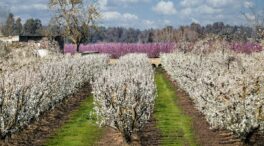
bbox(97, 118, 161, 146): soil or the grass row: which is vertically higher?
bbox(97, 118, 161, 146): soil

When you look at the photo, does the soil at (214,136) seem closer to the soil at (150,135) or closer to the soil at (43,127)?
the soil at (150,135)

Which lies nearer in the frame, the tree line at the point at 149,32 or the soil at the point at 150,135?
the soil at the point at 150,135

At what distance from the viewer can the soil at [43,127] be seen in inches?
711

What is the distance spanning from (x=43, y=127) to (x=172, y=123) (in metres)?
5.29

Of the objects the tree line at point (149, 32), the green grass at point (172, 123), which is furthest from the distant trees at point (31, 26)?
the green grass at point (172, 123)

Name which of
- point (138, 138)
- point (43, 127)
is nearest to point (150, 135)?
point (138, 138)

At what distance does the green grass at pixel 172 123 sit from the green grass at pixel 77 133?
8.31ft

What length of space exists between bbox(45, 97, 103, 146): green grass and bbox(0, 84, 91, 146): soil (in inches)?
11.6

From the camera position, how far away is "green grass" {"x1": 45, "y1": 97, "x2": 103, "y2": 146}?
61.1ft

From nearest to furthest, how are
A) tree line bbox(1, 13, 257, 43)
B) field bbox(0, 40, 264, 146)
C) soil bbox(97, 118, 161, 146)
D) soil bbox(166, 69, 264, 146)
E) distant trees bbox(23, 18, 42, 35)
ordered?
field bbox(0, 40, 264, 146) → soil bbox(166, 69, 264, 146) → soil bbox(97, 118, 161, 146) → tree line bbox(1, 13, 257, 43) → distant trees bbox(23, 18, 42, 35)

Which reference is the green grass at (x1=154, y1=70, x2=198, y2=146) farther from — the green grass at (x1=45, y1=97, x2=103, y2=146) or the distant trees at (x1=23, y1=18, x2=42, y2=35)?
the distant trees at (x1=23, y1=18, x2=42, y2=35)

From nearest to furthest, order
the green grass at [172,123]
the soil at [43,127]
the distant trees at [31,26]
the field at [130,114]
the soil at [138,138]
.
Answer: the field at [130,114] < the soil at [138,138] < the soil at [43,127] < the green grass at [172,123] < the distant trees at [31,26]

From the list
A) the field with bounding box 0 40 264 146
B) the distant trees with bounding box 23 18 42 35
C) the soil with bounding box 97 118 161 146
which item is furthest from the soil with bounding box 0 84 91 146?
the distant trees with bounding box 23 18 42 35

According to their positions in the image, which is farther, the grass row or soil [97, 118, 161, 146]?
the grass row
